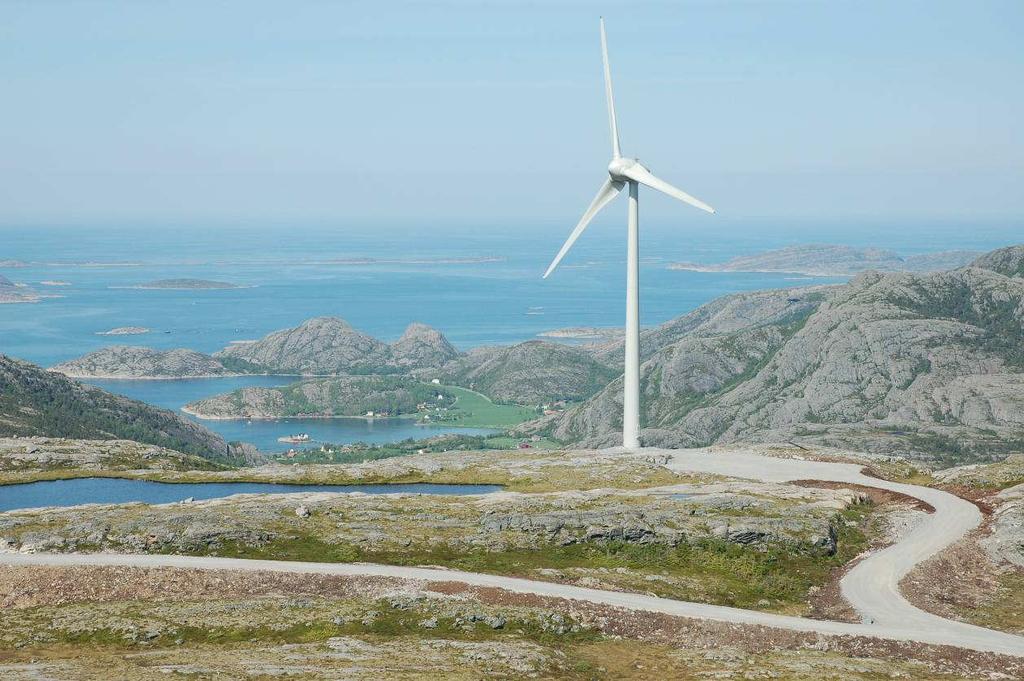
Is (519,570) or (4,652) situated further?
(519,570)

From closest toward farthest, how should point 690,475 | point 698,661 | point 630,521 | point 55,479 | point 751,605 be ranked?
point 698,661 < point 751,605 < point 630,521 < point 690,475 < point 55,479

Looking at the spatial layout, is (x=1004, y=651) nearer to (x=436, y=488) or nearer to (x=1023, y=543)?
(x=1023, y=543)

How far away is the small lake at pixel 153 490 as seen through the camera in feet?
358

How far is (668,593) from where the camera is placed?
73188mm

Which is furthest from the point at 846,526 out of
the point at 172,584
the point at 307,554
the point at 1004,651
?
the point at 172,584

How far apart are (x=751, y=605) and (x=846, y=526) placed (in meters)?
21.8

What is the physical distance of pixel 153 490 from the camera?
114 meters

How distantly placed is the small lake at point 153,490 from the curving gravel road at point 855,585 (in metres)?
32.0

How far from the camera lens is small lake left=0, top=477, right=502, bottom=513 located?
109 m

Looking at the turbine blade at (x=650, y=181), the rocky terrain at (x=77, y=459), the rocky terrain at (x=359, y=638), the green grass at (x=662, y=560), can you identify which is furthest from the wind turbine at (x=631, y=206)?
the rocky terrain at (x=77, y=459)

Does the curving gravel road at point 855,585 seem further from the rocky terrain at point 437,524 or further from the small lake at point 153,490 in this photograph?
the small lake at point 153,490

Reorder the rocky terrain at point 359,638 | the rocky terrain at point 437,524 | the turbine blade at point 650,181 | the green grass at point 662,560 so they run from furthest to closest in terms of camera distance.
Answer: the turbine blade at point 650,181 < the rocky terrain at point 437,524 < the green grass at point 662,560 < the rocky terrain at point 359,638

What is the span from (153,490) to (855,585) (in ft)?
249

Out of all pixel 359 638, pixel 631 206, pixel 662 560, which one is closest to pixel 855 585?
pixel 662 560
